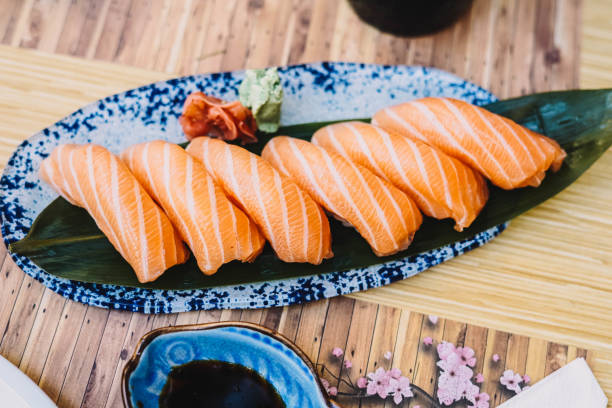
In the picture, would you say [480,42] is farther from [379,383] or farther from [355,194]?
[379,383]

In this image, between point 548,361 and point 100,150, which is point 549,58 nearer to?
point 548,361

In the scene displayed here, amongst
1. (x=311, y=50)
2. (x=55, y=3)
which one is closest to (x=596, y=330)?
(x=311, y=50)

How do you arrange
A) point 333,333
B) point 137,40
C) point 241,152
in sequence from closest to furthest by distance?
point 241,152 → point 333,333 → point 137,40

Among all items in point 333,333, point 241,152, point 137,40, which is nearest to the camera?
point 241,152

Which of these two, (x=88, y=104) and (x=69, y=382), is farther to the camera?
(x=88, y=104)

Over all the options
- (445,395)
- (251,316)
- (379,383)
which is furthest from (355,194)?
(445,395)

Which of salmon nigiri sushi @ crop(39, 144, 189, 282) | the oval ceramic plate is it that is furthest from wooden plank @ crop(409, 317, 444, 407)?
salmon nigiri sushi @ crop(39, 144, 189, 282)
